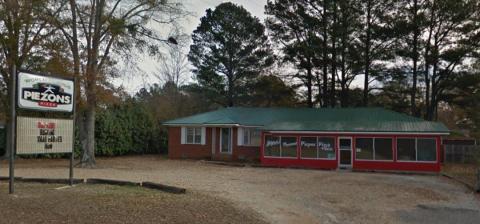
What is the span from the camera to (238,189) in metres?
15.0

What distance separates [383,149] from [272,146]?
6114 mm

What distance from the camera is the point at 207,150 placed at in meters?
31.4

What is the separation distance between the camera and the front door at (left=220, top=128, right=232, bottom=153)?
30812mm

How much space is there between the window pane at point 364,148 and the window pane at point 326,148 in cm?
133

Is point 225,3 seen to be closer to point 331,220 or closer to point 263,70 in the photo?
point 263,70

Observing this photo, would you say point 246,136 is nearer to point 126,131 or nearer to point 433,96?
point 126,131

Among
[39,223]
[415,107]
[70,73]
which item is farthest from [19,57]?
[415,107]

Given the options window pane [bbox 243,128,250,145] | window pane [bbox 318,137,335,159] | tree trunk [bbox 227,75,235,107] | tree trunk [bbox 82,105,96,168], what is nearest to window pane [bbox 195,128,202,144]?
window pane [bbox 243,128,250,145]

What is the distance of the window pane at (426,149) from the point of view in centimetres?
2420

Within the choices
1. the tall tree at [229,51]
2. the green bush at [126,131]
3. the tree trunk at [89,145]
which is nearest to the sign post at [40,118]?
the tree trunk at [89,145]

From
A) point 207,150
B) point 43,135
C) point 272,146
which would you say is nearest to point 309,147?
point 272,146

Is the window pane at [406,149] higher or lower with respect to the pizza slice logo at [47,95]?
lower

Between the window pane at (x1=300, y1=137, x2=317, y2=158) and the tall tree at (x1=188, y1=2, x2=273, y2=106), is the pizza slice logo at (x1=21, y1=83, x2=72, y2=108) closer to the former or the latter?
the window pane at (x1=300, y1=137, x2=317, y2=158)

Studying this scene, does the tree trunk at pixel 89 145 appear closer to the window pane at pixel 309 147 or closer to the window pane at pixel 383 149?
the window pane at pixel 309 147
